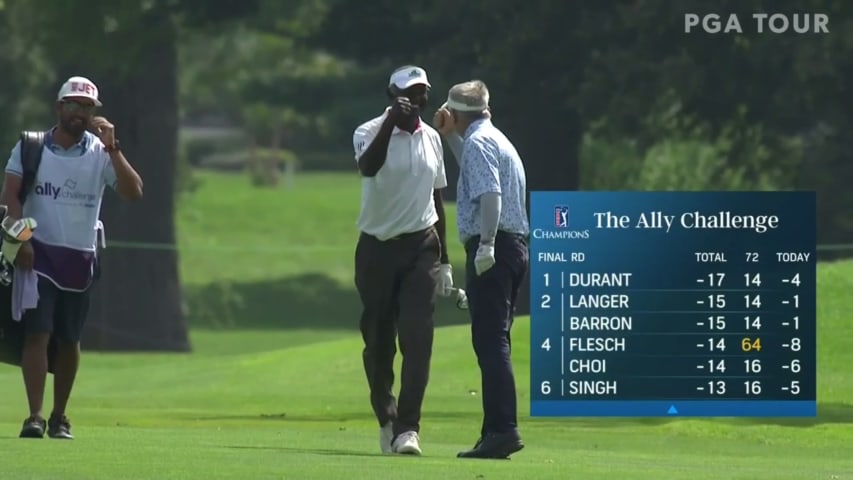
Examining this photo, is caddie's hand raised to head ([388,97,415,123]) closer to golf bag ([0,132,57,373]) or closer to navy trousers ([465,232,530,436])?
navy trousers ([465,232,530,436])

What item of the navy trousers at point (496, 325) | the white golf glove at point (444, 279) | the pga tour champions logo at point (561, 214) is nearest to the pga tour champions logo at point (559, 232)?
the pga tour champions logo at point (561, 214)

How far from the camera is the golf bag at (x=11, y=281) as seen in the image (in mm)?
11898

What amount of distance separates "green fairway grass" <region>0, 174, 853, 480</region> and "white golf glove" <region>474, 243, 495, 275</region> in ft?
3.19

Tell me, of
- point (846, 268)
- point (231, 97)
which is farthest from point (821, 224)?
point (231, 97)

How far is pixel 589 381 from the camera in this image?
14734 mm

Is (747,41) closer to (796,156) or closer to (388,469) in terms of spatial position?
(796,156)

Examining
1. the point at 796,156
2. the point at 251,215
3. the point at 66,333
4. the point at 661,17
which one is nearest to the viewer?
the point at 66,333

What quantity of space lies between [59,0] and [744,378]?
60.7 feet

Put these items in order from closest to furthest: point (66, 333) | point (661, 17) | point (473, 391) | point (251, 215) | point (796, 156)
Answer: point (66, 333)
point (473, 391)
point (661, 17)
point (796, 156)
point (251, 215)

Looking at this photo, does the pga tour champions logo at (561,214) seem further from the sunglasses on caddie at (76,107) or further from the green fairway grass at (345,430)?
the sunglasses on caddie at (76,107)

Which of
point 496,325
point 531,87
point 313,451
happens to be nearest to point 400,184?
point 496,325

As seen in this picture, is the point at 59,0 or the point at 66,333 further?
the point at 59,0

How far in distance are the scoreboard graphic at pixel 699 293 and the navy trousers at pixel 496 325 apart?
315 cm

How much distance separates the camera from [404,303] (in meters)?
11.5
